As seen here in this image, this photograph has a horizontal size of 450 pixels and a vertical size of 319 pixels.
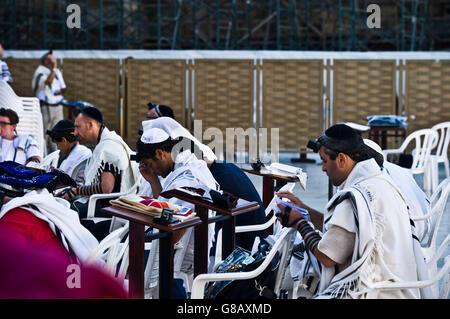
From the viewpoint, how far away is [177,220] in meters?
2.94

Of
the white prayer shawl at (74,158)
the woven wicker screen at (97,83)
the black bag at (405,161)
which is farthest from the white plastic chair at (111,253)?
the woven wicker screen at (97,83)

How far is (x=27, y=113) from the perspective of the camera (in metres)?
8.99

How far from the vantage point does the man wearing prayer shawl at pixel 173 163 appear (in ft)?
11.8

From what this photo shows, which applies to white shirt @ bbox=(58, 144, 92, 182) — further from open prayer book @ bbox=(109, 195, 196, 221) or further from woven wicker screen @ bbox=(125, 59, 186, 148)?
woven wicker screen @ bbox=(125, 59, 186, 148)

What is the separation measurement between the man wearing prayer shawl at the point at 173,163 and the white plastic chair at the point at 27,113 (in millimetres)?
5024

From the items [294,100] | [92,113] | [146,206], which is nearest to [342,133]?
[146,206]

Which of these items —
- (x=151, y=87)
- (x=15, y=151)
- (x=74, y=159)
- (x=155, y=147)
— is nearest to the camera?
(x=155, y=147)

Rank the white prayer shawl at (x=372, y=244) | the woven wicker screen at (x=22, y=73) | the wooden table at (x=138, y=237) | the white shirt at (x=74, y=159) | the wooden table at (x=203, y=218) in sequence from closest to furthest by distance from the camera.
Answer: the white prayer shawl at (x=372, y=244), the wooden table at (x=138, y=237), the wooden table at (x=203, y=218), the white shirt at (x=74, y=159), the woven wicker screen at (x=22, y=73)

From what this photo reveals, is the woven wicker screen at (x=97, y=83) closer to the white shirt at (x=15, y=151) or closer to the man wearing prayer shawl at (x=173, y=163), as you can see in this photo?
the white shirt at (x=15, y=151)

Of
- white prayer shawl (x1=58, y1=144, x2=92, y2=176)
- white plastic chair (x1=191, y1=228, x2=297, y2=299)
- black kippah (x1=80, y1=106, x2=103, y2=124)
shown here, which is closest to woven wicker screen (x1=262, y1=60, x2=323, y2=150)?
white prayer shawl (x1=58, y1=144, x2=92, y2=176)

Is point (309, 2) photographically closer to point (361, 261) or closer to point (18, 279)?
point (361, 261)

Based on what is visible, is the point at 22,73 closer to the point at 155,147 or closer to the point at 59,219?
the point at 155,147

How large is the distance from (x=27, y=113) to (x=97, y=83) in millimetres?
4017

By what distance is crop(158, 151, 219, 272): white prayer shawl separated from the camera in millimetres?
3584
